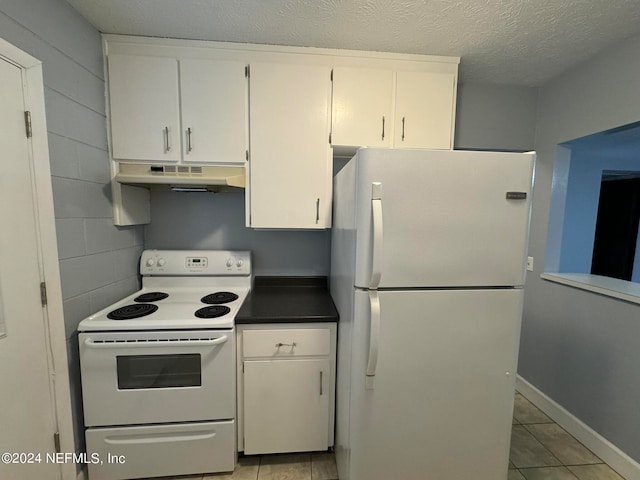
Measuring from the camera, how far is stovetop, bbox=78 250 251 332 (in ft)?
4.76

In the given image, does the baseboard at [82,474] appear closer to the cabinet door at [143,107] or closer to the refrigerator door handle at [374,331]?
the refrigerator door handle at [374,331]

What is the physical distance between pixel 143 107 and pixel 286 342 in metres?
1.63

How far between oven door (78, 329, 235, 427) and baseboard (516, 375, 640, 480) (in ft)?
7.32

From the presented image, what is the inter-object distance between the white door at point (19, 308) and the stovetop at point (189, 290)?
0.27m

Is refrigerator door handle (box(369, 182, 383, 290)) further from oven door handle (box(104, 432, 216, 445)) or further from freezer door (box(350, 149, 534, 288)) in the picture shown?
oven door handle (box(104, 432, 216, 445))

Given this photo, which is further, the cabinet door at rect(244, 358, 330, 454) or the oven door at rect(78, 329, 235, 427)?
the cabinet door at rect(244, 358, 330, 454)

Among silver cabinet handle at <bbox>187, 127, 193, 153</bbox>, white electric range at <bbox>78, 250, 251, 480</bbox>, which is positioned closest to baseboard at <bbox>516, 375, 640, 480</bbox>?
white electric range at <bbox>78, 250, 251, 480</bbox>

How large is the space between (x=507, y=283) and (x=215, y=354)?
147cm

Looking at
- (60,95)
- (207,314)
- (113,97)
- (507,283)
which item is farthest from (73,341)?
(507,283)

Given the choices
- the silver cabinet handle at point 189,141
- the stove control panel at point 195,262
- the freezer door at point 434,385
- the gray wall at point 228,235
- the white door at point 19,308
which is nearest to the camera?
the white door at point 19,308

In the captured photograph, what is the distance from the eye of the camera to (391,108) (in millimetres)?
1731

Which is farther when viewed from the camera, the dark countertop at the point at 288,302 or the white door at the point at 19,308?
the dark countertop at the point at 288,302

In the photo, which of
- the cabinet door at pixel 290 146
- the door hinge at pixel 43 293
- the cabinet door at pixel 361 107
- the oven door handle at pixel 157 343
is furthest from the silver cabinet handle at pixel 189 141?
the oven door handle at pixel 157 343

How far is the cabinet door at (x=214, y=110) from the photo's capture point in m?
1.64
